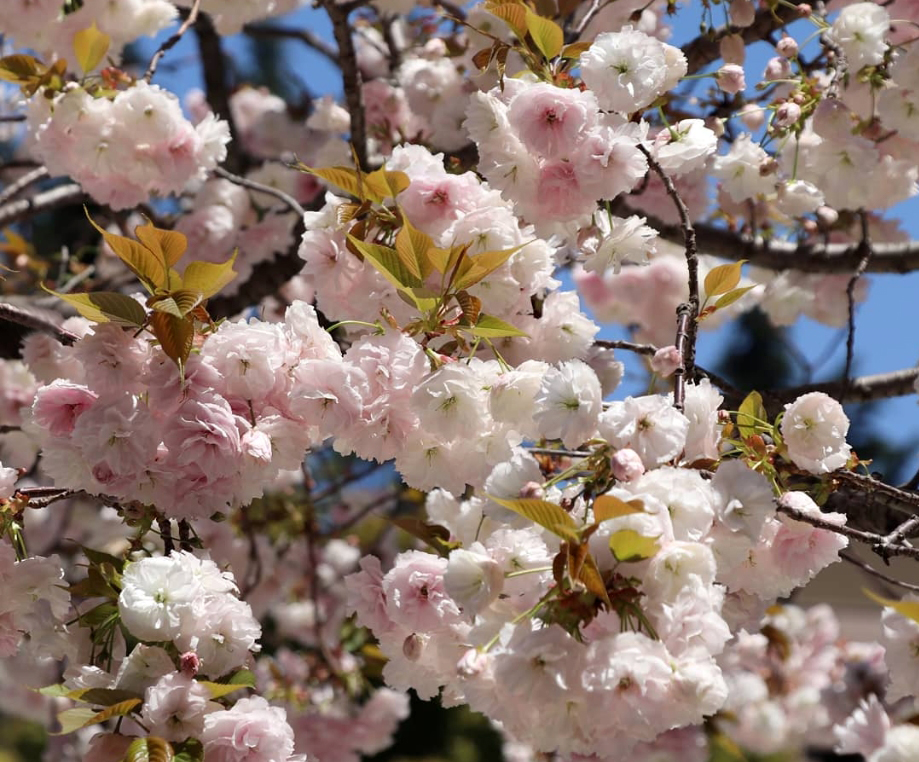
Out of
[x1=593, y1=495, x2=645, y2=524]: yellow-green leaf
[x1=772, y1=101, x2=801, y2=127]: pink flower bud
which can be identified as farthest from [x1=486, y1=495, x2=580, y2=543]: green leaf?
[x1=772, y1=101, x2=801, y2=127]: pink flower bud

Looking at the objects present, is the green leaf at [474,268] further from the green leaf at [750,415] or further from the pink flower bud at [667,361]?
the green leaf at [750,415]

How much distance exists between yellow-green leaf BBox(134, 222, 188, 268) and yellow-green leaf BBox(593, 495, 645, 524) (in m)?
0.57

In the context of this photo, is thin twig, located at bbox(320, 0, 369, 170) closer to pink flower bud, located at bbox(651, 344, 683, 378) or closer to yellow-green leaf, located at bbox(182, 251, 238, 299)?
yellow-green leaf, located at bbox(182, 251, 238, 299)

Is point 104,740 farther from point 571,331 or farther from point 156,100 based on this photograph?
point 156,100

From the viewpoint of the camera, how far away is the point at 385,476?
5.99m

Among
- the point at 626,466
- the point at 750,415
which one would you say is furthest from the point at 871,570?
the point at 626,466

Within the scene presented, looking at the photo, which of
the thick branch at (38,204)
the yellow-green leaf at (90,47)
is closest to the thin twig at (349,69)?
the yellow-green leaf at (90,47)

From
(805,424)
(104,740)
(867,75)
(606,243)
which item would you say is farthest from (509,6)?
(104,740)

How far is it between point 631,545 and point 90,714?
0.62m

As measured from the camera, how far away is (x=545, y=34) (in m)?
1.33

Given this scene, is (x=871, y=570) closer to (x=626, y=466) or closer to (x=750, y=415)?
(x=750, y=415)

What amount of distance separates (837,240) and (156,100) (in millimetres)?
1794

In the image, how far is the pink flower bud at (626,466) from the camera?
0.98 m

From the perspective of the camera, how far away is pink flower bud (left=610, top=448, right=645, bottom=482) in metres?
0.98
